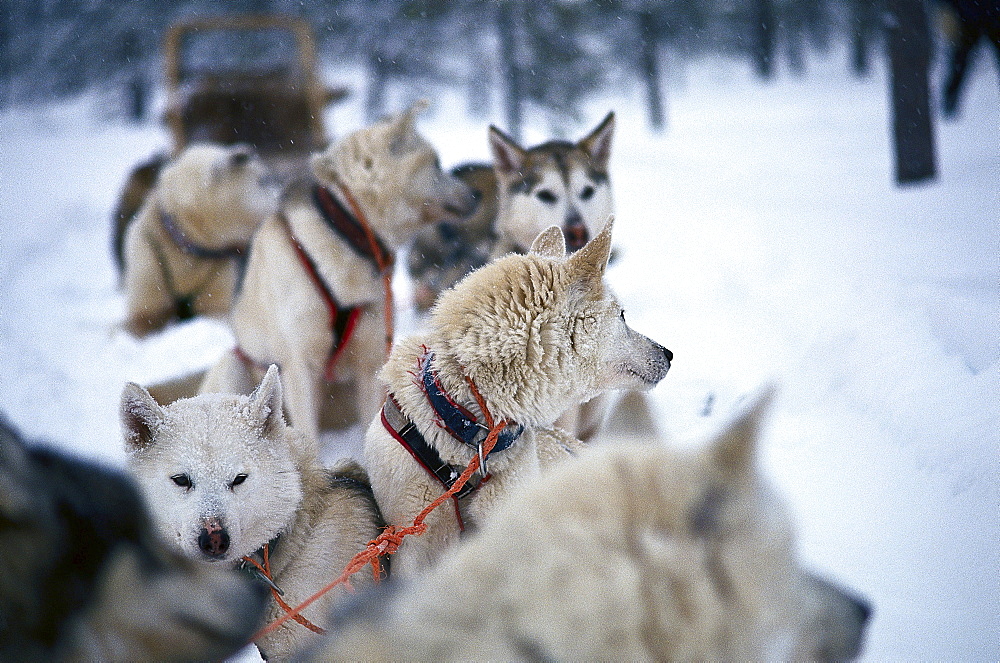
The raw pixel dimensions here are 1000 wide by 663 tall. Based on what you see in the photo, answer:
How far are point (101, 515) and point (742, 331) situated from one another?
222 inches

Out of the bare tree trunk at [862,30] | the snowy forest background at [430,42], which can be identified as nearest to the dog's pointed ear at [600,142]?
the snowy forest background at [430,42]

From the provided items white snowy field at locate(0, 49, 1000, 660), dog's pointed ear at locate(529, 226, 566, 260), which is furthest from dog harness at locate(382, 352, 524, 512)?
white snowy field at locate(0, 49, 1000, 660)

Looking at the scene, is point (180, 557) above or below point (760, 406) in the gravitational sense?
below

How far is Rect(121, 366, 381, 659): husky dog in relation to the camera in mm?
2023

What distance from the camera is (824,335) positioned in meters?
5.40

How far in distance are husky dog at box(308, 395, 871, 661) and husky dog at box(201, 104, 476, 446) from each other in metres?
3.19

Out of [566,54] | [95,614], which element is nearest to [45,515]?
[95,614]

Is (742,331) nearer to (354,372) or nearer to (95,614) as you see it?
(354,372)

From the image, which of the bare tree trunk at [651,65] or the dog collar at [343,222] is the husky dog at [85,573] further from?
the bare tree trunk at [651,65]

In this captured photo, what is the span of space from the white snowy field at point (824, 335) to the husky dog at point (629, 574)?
124 millimetres

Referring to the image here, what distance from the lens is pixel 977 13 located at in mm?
5754

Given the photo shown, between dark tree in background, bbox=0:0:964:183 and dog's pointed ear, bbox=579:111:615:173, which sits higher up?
dark tree in background, bbox=0:0:964:183

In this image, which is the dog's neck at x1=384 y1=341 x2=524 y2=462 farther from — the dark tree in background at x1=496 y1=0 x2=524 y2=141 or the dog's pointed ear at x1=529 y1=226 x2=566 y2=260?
the dark tree in background at x1=496 y1=0 x2=524 y2=141

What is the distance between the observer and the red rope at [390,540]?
2066mm
